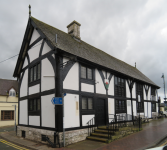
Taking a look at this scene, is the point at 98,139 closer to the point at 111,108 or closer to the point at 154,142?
the point at 154,142

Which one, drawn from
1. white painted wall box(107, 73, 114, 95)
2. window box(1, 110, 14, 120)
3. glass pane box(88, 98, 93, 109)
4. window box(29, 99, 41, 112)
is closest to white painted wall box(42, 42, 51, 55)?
window box(29, 99, 41, 112)

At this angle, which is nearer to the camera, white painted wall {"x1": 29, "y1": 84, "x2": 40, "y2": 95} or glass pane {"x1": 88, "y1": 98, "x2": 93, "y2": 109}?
glass pane {"x1": 88, "y1": 98, "x2": 93, "y2": 109}

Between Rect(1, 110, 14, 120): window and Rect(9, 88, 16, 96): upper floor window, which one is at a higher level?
Rect(9, 88, 16, 96): upper floor window

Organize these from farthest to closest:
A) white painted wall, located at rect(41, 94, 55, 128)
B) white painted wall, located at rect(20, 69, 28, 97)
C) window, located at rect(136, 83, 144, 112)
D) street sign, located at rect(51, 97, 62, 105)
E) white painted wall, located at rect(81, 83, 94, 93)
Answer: window, located at rect(136, 83, 144, 112)
white painted wall, located at rect(20, 69, 28, 97)
white painted wall, located at rect(81, 83, 94, 93)
white painted wall, located at rect(41, 94, 55, 128)
street sign, located at rect(51, 97, 62, 105)

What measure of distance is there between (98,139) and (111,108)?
14.0ft

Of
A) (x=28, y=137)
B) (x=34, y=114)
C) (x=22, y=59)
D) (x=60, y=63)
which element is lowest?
(x=28, y=137)

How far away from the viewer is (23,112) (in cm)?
1402

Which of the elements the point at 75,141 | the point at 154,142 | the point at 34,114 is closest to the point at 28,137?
the point at 34,114

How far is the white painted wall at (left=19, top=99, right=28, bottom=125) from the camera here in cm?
1342

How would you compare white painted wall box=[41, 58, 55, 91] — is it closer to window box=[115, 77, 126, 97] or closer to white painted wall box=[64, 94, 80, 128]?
white painted wall box=[64, 94, 80, 128]

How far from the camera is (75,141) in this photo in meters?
9.97

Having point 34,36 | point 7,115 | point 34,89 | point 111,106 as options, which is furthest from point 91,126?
point 7,115

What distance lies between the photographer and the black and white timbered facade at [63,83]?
1009 cm

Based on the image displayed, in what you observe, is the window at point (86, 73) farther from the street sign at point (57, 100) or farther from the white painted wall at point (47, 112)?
the street sign at point (57, 100)
